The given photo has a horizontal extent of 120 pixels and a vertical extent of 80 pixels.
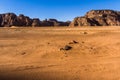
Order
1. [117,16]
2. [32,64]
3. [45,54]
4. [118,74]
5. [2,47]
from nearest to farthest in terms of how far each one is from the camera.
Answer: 1. [118,74]
2. [32,64]
3. [45,54]
4. [2,47]
5. [117,16]

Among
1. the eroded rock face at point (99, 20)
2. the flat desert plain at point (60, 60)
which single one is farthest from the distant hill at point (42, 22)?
the flat desert plain at point (60, 60)

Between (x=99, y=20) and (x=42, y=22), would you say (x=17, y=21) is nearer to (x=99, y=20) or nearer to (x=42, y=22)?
(x=42, y=22)

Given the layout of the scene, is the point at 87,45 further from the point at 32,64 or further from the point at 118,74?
the point at 118,74

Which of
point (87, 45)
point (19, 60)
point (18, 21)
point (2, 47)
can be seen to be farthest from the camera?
point (18, 21)

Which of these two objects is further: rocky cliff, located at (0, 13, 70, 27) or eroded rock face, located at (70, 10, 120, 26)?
rocky cliff, located at (0, 13, 70, 27)

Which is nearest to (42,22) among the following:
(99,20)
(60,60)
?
(99,20)

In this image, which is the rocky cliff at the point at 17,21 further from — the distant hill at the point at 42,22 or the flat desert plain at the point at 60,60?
the flat desert plain at the point at 60,60

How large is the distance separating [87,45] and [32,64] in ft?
17.5

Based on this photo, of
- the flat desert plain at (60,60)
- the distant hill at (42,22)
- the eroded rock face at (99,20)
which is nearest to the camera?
the flat desert plain at (60,60)

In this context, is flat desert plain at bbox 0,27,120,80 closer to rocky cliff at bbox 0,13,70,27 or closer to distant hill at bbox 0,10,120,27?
distant hill at bbox 0,10,120,27

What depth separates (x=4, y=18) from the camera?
110 meters

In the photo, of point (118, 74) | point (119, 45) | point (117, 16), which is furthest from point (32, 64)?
point (117, 16)

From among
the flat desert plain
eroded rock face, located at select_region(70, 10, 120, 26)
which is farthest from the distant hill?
the flat desert plain

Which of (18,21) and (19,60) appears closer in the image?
(19,60)
